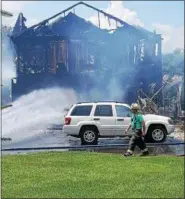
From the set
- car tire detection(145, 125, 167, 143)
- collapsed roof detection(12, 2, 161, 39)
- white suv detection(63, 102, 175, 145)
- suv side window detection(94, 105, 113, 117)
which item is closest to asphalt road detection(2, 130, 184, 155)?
white suv detection(63, 102, 175, 145)

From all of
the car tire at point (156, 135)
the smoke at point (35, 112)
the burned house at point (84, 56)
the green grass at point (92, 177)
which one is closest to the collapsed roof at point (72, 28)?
the burned house at point (84, 56)

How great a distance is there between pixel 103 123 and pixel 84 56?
423 centimetres

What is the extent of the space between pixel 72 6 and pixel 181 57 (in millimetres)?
7055

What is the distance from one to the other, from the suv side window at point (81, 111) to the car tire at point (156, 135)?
7.95 ft

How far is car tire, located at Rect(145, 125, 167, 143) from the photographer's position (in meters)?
16.9

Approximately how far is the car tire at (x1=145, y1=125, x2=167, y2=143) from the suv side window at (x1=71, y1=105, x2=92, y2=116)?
2.42 meters

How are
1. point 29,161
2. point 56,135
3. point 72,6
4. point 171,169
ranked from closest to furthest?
1. point 171,169
2. point 29,161
3. point 56,135
4. point 72,6

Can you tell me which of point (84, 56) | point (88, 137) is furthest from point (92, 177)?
point (84, 56)

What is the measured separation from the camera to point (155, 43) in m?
20.2

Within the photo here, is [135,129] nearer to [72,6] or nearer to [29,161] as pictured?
[29,161]

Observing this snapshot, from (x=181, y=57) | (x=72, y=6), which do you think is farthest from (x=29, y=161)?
(x=181, y=57)

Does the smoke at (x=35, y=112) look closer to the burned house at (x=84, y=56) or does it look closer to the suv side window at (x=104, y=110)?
the burned house at (x=84, y=56)

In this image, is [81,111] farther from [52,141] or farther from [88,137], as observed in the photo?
[52,141]

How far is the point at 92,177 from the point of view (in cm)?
876
